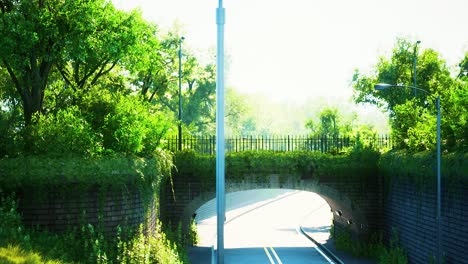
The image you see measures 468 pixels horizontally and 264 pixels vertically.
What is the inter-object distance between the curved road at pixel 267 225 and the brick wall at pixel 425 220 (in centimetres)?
418

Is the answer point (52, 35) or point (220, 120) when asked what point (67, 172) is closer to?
point (52, 35)

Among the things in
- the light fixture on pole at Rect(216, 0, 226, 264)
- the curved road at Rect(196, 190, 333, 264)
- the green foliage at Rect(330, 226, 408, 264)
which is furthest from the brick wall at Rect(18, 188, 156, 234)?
the green foliage at Rect(330, 226, 408, 264)

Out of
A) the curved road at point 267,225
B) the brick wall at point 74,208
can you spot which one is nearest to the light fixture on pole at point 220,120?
the brick wall at point 74,208

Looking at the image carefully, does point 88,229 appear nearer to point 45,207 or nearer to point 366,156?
point 45,207

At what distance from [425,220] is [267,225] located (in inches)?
908

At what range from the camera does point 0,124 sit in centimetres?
1866

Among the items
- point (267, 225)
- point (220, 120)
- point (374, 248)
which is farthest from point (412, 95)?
point (220, 120)

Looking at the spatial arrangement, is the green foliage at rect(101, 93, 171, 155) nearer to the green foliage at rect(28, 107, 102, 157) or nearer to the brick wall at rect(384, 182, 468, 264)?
the green foliage at rect(28, 107, 102, 157)

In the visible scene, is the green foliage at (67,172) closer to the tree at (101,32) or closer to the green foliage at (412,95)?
the tree at (101,32)

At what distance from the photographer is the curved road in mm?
29781

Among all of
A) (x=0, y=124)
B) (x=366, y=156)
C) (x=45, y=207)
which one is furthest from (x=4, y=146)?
(x=366, y=156)

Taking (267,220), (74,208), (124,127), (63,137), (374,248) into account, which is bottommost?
(267,220)

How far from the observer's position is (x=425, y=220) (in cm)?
2236

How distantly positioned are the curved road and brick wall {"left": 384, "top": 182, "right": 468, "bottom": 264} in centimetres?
418
